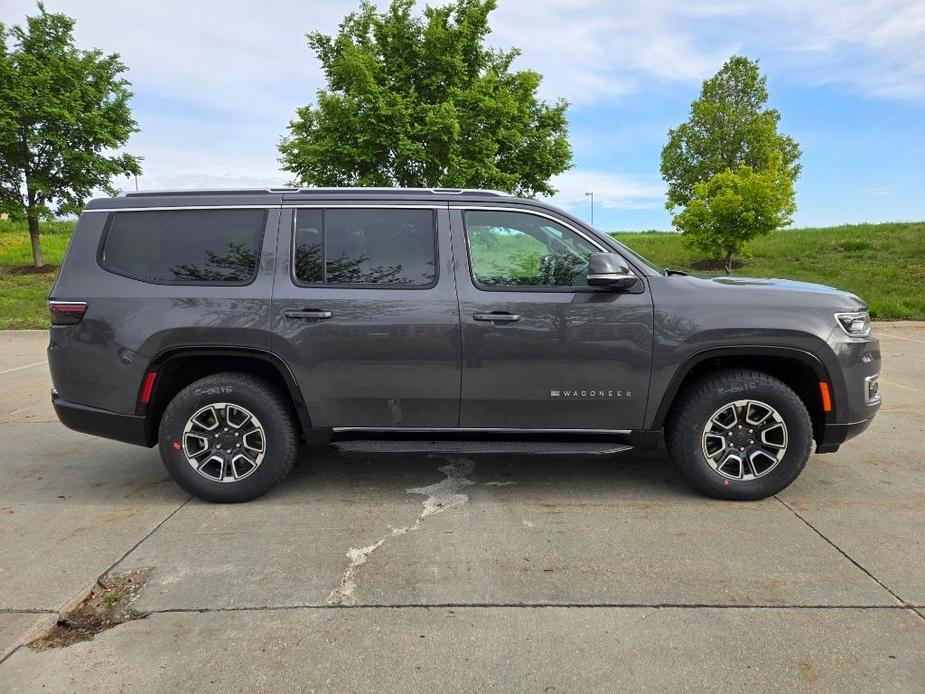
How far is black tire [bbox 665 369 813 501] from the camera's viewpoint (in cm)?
378

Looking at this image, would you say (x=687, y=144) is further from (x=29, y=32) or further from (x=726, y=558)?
(x=726, y=558)

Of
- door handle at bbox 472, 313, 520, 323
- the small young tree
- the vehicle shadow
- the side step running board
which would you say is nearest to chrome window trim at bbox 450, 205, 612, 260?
door handle at bbox 472, 313, 520, 323

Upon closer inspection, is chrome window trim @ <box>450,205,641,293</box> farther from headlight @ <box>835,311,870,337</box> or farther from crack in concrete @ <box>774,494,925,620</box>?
crack in concrete @ <box>774,494,925,620</box>

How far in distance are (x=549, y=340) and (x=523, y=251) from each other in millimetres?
597

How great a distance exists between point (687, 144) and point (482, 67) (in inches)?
690

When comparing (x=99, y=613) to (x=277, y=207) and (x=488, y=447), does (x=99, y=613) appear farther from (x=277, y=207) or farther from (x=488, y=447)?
(x=277, y=207)

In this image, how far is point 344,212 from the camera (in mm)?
3943

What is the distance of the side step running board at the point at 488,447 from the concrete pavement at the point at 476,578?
1.19 ft

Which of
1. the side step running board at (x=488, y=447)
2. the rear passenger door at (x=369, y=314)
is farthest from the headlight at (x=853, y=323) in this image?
the rear passenger door at (x=369, y=314)

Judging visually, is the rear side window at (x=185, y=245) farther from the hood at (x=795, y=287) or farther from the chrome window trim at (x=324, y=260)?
the hood at (x=795, y=287)

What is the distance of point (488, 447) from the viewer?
3.84 m

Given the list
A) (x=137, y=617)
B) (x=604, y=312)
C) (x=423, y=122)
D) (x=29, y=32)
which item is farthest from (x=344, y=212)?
(x=29, y=32)

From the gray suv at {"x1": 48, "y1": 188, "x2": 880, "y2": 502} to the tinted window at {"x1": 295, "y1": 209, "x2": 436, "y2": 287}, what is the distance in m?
0.01

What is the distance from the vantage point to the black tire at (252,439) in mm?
3852
